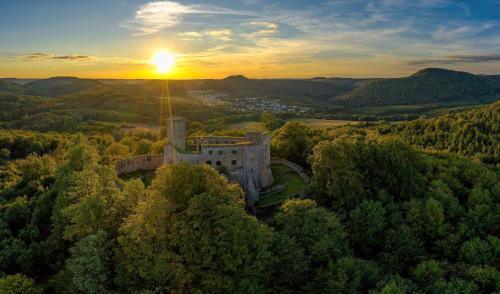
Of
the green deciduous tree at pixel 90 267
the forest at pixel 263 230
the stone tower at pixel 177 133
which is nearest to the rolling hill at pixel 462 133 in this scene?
the forest at pixel 263 230

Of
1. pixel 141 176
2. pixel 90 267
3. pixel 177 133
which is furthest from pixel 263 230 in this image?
pixel 141 176

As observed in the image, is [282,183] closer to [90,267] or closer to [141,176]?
[141,176]

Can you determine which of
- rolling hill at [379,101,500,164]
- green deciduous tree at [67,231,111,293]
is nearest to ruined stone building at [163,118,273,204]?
green deciduous tree at [67,231,111,293]

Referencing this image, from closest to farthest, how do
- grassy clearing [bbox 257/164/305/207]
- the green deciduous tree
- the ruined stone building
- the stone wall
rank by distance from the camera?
→ the green deciduous tree
grassy clearing [bbox 257/164/305/207]
the ruined stone building
the stone wall

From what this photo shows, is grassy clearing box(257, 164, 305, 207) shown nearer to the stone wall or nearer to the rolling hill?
the stone wall

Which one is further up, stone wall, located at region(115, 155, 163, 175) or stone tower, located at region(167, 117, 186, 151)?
stone tower, located at region(167, 117, 186, 151)
